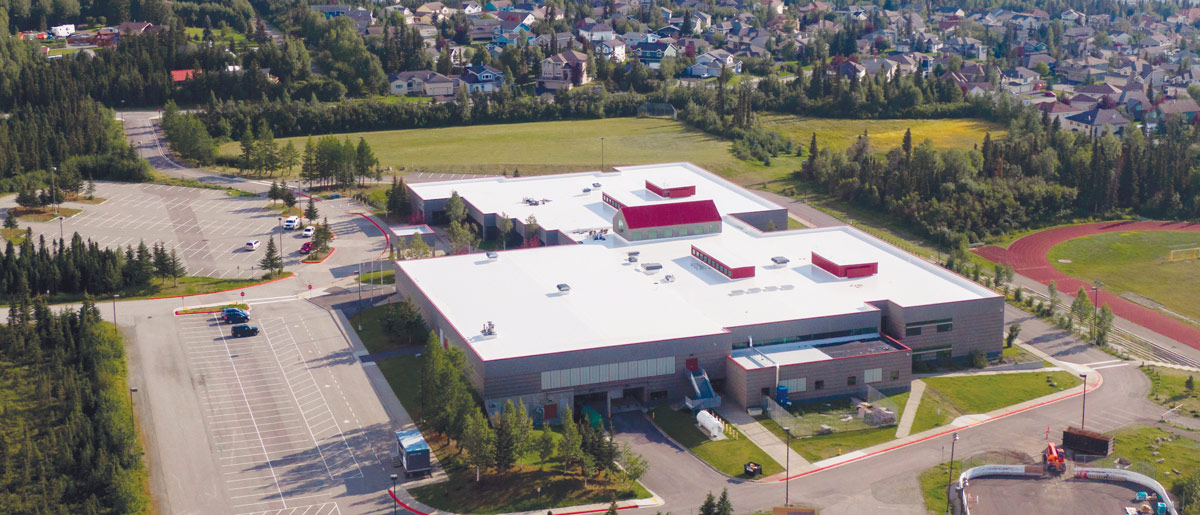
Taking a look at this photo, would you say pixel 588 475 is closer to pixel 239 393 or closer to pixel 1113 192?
pixel 239 393

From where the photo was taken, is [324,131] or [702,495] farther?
[324,131]

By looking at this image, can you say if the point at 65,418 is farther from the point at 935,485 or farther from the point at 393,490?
the point at 935,485

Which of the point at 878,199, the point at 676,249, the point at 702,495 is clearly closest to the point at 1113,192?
the point at 878,199

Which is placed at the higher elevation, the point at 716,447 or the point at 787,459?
the point at 787,459

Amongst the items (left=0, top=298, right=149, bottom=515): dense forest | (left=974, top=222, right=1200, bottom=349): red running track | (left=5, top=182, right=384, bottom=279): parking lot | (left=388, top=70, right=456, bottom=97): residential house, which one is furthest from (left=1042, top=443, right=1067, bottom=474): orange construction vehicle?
(left=388, top=70, right=456, bottom=97): residential house

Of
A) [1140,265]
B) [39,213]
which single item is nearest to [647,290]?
[1140,265]

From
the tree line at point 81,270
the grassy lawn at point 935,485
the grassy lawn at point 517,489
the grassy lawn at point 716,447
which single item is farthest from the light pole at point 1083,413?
the tree line at point 81,270

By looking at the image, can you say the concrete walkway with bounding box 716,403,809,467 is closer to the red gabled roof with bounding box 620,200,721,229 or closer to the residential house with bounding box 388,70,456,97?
the red gabled roof with bounding box 620,200,721,229
